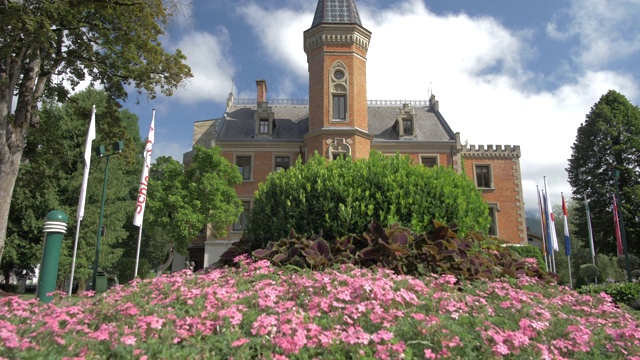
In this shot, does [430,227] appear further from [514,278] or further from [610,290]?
[610,290]

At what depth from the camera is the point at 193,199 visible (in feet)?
82.3

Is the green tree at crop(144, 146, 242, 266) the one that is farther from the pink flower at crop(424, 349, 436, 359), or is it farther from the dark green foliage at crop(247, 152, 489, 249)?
the pink flower at crop(424, 349, 436, 359)

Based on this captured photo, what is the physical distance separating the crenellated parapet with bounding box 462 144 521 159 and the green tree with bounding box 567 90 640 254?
727cm

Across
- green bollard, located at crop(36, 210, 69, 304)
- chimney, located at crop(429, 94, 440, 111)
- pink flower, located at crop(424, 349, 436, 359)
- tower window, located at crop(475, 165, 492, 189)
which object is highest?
chimney, located at crop(429, 94, 440, 111)

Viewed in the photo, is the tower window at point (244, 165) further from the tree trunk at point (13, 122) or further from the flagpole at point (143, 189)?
the tree trunk at point (13, 122)

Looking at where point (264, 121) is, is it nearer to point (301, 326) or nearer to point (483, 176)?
point (483, 176)

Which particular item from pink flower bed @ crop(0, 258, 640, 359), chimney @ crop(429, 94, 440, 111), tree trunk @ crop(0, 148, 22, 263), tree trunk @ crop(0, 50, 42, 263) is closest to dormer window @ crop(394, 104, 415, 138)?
chimney @ crop(429, 94, 440, 111)

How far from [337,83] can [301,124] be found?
594 cm

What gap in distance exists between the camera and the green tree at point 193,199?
2447 cm

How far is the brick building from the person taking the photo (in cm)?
2806

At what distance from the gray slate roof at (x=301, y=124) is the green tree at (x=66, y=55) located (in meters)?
15.2

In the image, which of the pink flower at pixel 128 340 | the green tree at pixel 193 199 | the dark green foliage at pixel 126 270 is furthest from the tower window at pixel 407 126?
the pink flower at pixel 128 340

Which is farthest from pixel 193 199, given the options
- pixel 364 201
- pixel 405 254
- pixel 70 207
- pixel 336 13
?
pixel 405 254

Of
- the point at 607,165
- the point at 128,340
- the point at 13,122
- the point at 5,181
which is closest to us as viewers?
the point at 128,340
